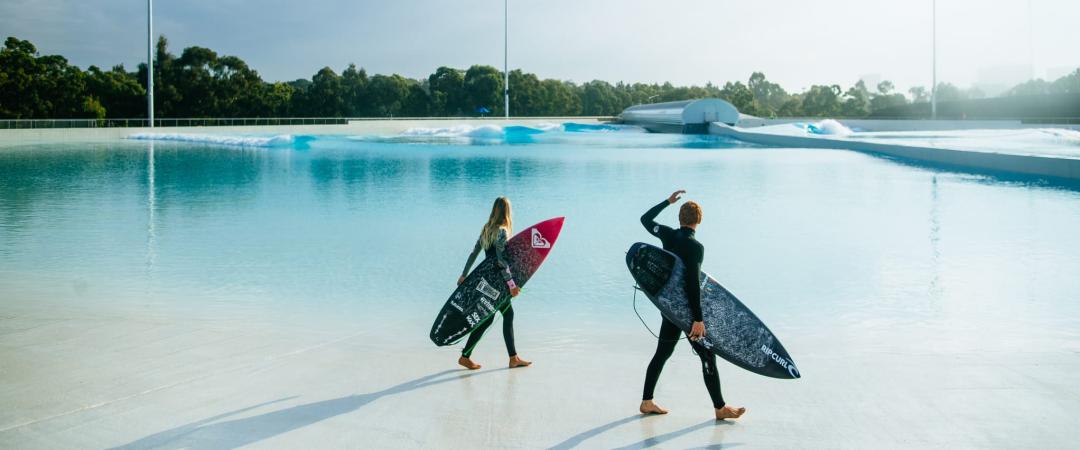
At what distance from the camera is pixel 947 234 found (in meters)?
12.6

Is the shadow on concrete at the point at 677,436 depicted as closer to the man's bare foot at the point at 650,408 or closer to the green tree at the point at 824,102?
the man's bare foot at the point at 650,408

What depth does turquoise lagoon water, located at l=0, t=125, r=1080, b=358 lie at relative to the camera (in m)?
7.86

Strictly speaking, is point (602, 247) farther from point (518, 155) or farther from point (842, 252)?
point (518, 155)

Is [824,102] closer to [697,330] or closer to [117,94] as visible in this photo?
[117,94]

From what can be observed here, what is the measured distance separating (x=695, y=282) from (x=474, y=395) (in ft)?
4.84

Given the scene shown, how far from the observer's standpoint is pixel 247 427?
4652 millimetres

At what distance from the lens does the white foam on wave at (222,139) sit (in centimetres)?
4206

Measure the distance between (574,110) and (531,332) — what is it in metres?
87.9

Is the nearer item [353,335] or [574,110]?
[353,335]

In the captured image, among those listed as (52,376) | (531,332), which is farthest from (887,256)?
(52,376)

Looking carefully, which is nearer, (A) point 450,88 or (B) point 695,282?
(B) point 695,282

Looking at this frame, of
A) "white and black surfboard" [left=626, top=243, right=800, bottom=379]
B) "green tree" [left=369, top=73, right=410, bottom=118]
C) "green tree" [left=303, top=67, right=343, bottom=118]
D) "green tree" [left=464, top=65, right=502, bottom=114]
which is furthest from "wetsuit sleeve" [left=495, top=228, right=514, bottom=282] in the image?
"green tree" [left=464, top=65, right=502, bottom=114]

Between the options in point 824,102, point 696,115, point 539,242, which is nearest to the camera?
point 539,242

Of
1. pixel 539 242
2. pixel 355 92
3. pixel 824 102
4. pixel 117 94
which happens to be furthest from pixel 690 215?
pixel 824 102
